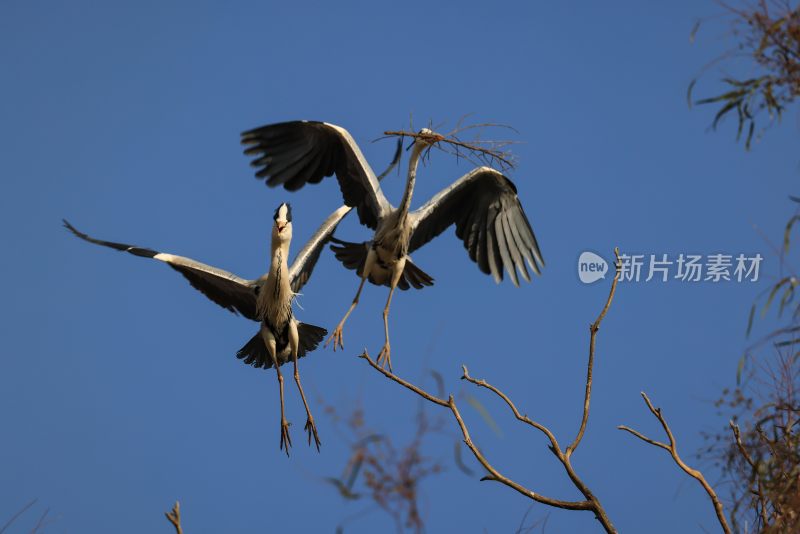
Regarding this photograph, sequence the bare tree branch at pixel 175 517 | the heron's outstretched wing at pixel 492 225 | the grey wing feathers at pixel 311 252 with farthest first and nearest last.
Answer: the grey wing feathers at pixel 311 252 < the heron's outstretched wing at pixel 492 225 < the bare tree branch at pixel 175 517

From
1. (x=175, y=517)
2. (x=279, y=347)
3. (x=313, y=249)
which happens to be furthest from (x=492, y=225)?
(x=175, y=517)

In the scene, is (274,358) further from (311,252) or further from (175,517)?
(175,517)

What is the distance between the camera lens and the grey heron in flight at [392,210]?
7949 millimetres

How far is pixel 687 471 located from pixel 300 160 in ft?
13.0

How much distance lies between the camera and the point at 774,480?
175 inches

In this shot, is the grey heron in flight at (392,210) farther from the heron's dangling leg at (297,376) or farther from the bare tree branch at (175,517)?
the bare tree branch at (175,517)

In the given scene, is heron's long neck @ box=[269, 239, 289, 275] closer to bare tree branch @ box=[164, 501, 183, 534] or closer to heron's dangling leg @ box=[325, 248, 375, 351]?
heron's dangling leg @ box=[325, 248, 375, 351]

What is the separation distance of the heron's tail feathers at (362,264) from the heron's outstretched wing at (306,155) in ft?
1.18

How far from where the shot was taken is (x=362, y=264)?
329 inches

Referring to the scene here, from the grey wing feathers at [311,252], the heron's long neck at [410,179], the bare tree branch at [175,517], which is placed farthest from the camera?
the grey wing feathers at [311,252]

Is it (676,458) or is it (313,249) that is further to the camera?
(313,249)

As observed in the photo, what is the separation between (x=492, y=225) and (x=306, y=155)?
1419 mm

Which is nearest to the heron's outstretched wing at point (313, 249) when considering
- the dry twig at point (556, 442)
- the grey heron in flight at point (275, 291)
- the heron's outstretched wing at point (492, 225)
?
the grey heron in flight at point (275, 291)

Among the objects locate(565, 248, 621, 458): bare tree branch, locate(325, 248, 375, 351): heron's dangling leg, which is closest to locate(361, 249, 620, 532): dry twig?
locate(565, 248, 621, 458): bare tree branch
